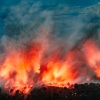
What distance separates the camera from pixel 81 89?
102 m

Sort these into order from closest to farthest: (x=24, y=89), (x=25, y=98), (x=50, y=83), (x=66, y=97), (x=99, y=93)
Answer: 1. (x=50, y=83)
2. (x=24, y=89)
3. (x=25, y=98)
4. (x=66, y=97)
5. (x=99, y=93)

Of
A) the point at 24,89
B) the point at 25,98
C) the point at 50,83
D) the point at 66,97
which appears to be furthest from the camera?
the point at 66,97

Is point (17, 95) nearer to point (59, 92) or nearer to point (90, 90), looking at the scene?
point (59, 92)

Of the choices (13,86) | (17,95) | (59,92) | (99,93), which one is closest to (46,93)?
(59,92)

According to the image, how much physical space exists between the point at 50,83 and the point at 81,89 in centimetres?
3500

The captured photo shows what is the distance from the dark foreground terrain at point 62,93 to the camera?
82025 mm

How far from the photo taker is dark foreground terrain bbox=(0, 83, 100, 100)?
82.0m

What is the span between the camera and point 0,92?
7819 centimetres

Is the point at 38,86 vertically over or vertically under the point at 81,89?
under

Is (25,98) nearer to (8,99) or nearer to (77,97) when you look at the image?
(8,99)

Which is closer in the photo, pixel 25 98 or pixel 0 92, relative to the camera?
pixel 0 92

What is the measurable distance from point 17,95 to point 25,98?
25.7ft

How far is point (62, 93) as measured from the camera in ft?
307

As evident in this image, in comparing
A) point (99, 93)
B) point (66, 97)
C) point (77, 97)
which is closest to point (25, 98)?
point (66, 97)
